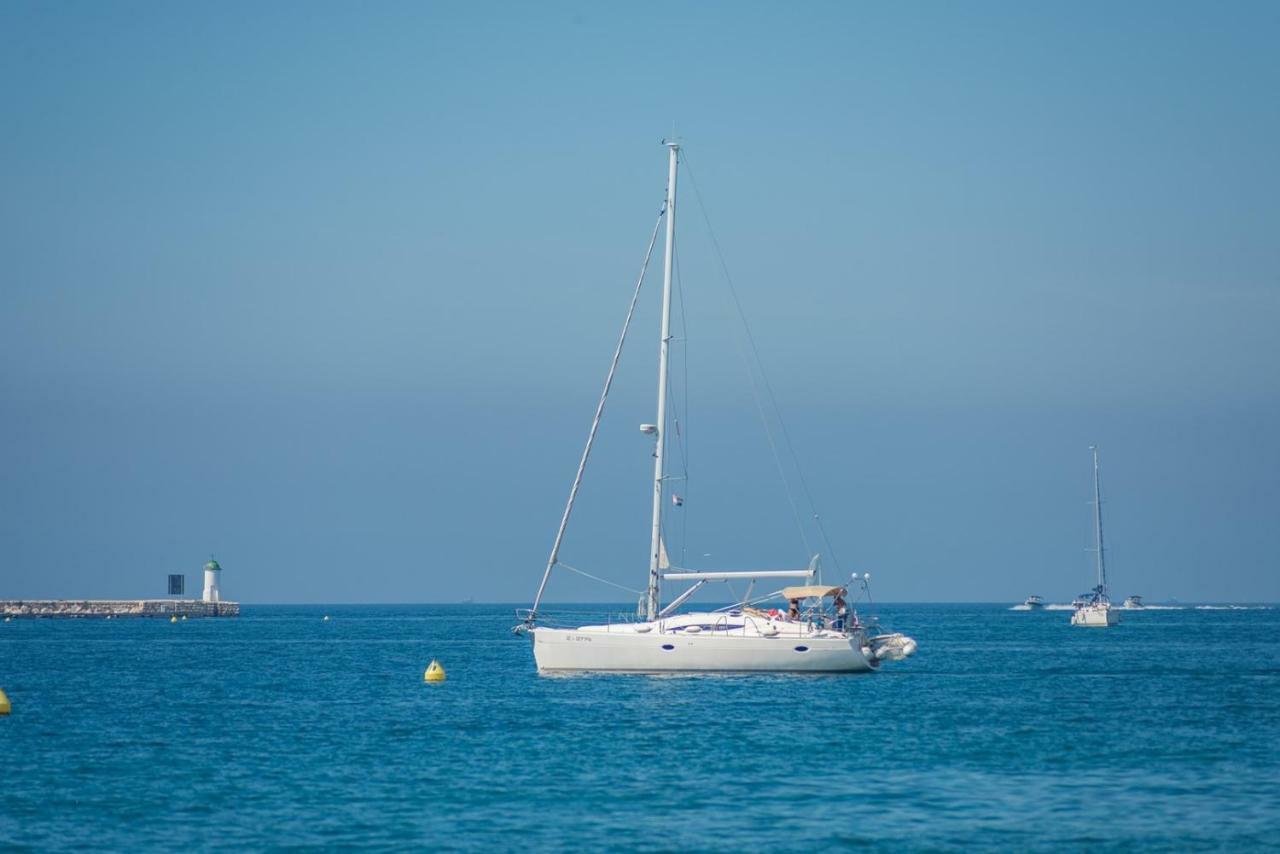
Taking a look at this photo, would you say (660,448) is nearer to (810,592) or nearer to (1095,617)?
(810,592)

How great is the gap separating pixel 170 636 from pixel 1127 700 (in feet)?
344

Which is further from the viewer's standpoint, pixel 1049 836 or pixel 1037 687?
pixel 1037 687

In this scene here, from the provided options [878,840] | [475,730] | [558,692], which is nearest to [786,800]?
[878,840]

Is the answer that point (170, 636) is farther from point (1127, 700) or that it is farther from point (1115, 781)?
point (1115, 781)

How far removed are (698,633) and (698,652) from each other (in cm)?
73

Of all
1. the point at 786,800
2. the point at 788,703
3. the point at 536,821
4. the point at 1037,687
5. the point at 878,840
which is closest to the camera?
the point at 878,840

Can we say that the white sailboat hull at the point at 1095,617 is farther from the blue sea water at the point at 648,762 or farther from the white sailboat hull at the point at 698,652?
the white sailboat hull at the point at 698,652

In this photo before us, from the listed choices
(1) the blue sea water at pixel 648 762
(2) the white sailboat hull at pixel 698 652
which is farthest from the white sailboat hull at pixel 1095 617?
(2) the white sailboat hull at pixel 698 652

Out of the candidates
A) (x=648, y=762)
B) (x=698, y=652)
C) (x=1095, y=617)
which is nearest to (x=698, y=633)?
(x=698, y=652)

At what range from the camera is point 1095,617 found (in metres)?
168

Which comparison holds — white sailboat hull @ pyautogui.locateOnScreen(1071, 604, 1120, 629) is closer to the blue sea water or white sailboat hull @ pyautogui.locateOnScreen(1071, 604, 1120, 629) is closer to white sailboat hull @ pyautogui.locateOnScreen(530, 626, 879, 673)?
the blue sea water

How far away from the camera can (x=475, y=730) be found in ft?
158

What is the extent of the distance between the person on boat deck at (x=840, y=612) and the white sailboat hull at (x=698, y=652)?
1.61m

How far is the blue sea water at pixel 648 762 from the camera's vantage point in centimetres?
3061
